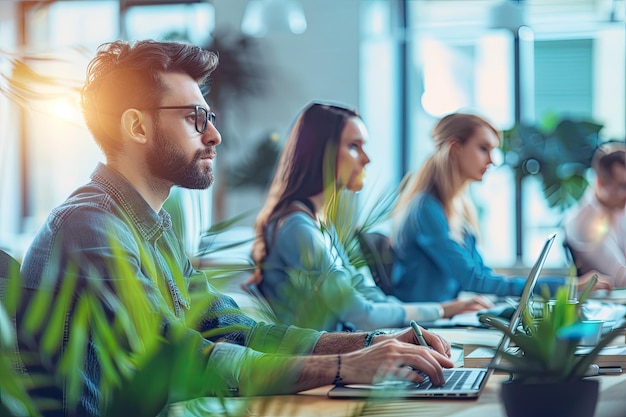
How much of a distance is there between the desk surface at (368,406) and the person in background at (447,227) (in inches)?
70.1

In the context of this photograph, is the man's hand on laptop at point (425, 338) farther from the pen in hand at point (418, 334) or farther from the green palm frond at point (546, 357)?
the green palm frond at point (546, 357)

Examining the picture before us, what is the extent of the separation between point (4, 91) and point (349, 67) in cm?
541

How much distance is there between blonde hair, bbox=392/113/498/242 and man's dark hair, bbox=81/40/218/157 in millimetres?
1907

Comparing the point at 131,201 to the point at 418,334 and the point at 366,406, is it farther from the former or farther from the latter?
the point at 366,406

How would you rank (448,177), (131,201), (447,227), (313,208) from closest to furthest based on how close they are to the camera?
(131,201) → (313,208) → (447,227) → (448,177)

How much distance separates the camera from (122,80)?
196 centimetres

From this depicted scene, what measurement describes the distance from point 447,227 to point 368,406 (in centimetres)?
293

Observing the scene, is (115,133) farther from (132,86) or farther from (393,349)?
(393,349)

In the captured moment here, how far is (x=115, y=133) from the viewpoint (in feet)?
6.33

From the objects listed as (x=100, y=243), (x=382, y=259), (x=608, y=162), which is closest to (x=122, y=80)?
(x=100, y=243)

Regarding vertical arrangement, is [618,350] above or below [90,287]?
below

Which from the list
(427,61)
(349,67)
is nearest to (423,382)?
(349,67)

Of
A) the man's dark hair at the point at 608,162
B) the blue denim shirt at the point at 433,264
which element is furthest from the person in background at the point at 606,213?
the blue denim shirt at the point at 433,264

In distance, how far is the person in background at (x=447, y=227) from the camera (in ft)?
11.9
